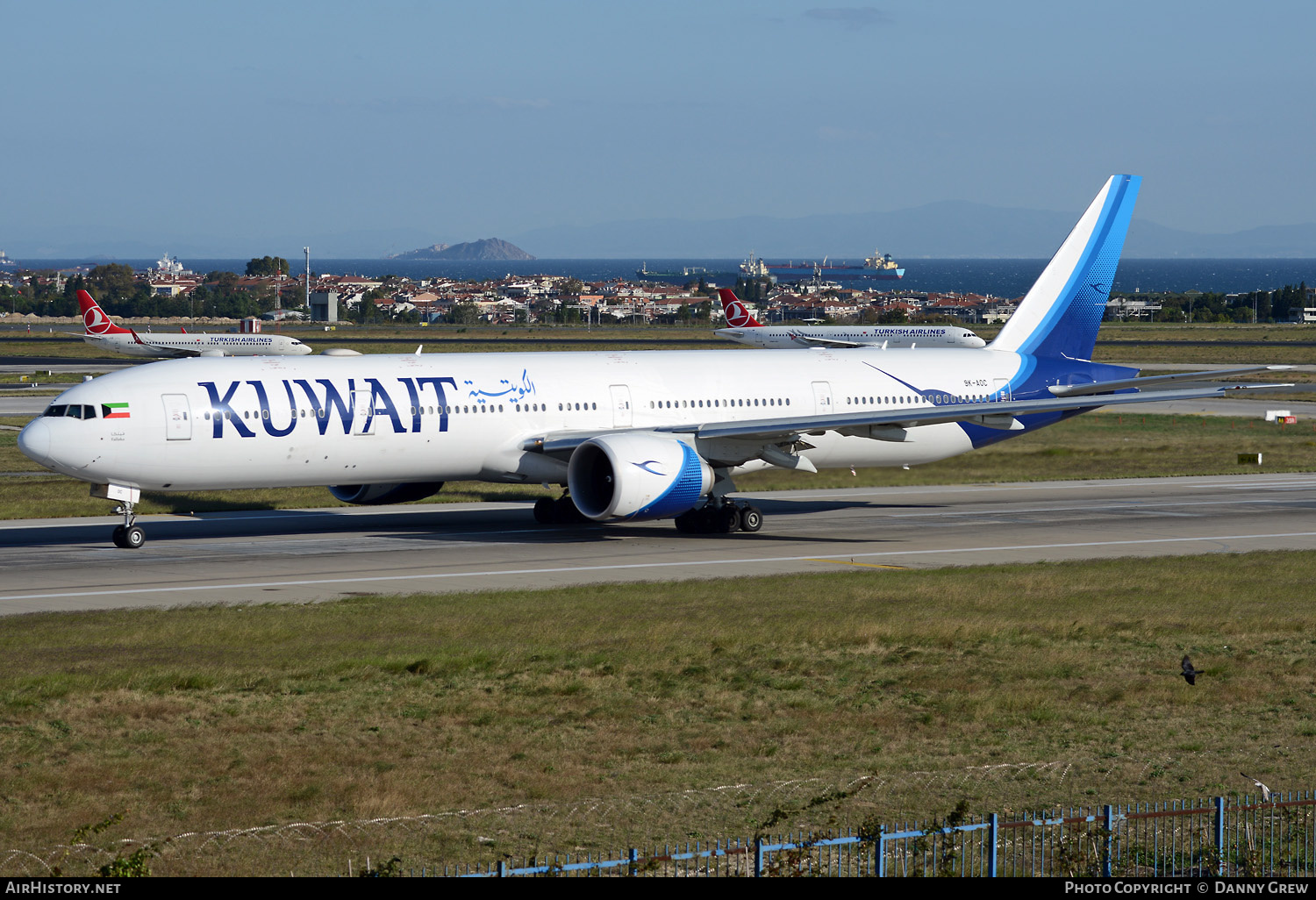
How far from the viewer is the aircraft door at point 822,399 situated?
135 ft

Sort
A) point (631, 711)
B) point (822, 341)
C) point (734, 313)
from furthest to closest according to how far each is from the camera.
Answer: point (734, 313) → point (822, 341) → point (631, 711)

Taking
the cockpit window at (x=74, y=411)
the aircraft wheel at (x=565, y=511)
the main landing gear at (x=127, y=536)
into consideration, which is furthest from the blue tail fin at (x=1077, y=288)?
the cockpit window at (x=74, y=411)

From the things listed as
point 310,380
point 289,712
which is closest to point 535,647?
point 289,712

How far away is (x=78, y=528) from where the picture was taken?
39500 millimetres

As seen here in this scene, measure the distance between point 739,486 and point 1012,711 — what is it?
24837 mm

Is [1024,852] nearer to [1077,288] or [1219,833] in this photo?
[1219,833]

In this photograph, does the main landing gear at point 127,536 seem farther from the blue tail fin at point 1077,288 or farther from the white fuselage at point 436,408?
the blue tail fin at point 1077,288

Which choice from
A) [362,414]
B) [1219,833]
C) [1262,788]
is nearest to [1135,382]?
[362,414]

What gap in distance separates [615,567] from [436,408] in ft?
20.3

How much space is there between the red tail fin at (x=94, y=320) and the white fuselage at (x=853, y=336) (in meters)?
47.1

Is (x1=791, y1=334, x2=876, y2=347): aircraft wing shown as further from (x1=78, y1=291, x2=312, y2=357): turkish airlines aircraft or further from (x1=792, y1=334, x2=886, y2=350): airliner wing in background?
(x1=78, y1=291, x2=312, y2=357): turkish airlines aircraft

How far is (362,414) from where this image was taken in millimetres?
35031

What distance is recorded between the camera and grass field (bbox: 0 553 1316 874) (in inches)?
627

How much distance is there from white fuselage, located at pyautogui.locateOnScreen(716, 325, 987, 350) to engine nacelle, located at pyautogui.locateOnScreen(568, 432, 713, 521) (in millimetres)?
64114
